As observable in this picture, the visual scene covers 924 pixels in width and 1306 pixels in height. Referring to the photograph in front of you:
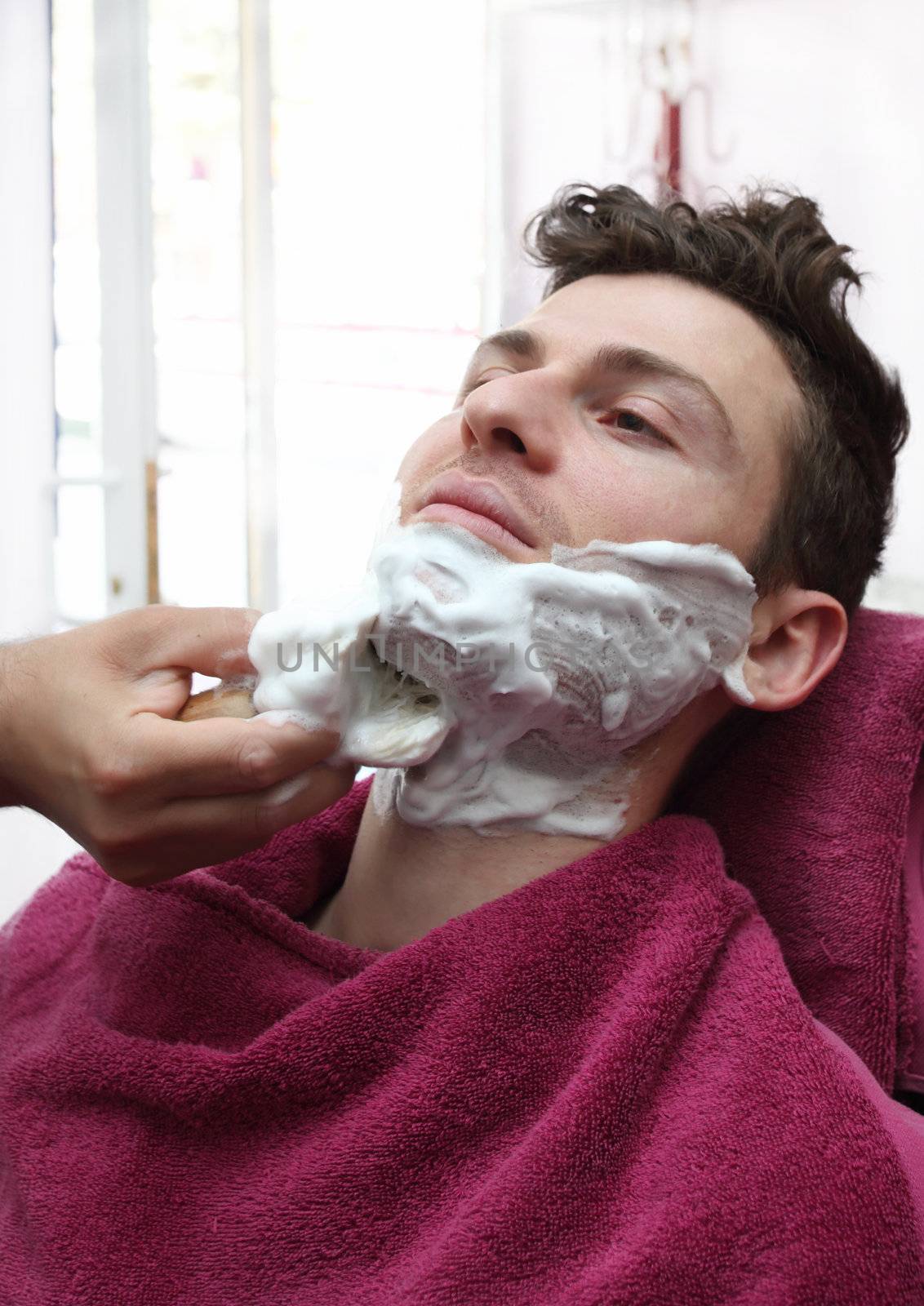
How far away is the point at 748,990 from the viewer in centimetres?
88

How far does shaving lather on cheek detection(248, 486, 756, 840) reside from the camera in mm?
854

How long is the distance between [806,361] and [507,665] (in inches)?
18.2

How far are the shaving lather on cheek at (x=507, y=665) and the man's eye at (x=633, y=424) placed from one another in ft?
0.34

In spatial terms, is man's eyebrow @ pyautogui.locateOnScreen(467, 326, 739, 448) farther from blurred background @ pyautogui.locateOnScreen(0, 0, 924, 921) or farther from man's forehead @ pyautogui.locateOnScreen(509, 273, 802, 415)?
blurred background @ pyautogui.locateOnScreen(0, 0, 924, 921)

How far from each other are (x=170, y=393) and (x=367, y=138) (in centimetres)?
68

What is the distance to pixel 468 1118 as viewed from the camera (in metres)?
0.84

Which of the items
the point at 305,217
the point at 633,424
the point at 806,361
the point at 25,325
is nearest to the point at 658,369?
the point at 633,424

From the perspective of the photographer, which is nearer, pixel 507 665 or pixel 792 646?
pixel 507 665

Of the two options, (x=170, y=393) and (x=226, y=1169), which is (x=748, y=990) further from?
(x=170, y=393)

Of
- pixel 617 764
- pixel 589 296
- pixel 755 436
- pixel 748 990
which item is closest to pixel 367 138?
pixel 589 296

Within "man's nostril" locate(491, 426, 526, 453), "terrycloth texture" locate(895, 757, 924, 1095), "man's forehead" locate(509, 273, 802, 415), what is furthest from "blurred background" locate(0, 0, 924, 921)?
"man's nostril" locate(491, 426, 526, 453)

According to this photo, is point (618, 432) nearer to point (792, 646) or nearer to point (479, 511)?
point (479, 511)

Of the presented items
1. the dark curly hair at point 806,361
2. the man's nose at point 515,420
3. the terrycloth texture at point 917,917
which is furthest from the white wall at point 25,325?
the terrycloth texture at point 917,917

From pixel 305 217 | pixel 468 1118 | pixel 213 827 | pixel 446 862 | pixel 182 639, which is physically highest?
pixel 305 217
